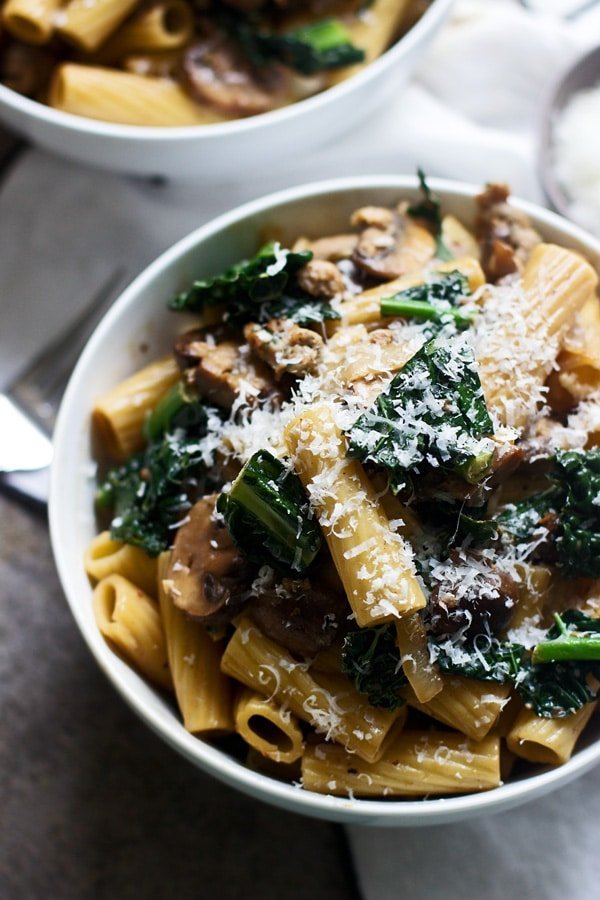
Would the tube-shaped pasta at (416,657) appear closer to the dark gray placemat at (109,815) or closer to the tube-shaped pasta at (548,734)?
the tube-shaped pasta at (548,734)

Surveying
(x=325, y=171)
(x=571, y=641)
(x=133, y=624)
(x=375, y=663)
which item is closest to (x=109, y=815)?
(x=133, y=624)

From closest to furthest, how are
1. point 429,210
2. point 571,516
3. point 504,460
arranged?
point 504,460
point 571,516
point 429,210

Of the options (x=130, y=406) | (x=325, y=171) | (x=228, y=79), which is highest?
(x=228, y=79)

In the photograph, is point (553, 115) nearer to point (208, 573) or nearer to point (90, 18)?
point (90, 18)

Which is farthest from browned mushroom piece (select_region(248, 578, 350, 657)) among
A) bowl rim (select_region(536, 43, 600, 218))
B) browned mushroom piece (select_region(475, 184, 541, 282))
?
bowl rim (select_region(536, 43, 600, 218))

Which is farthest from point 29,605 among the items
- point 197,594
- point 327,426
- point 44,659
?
point 327,426

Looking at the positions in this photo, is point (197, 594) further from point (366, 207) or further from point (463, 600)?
point (366, 207)
